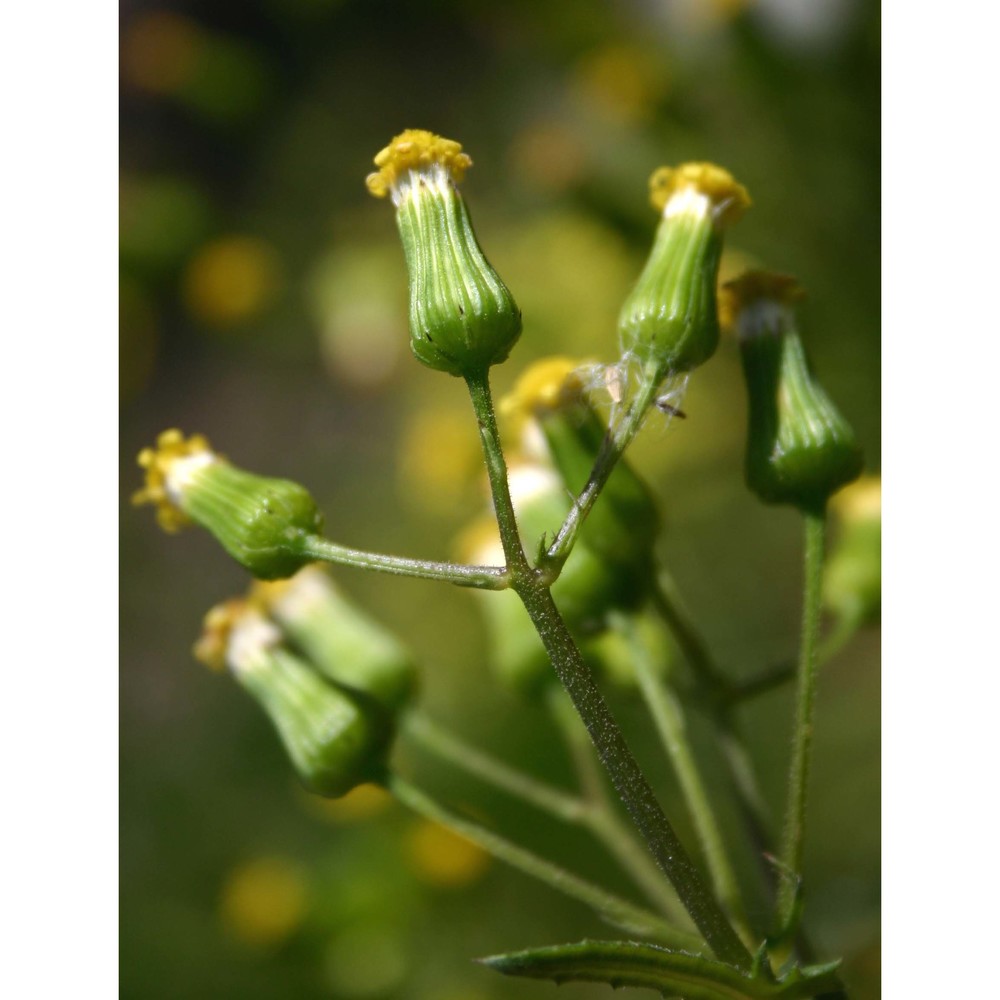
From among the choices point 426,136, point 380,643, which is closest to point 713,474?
point 380,643

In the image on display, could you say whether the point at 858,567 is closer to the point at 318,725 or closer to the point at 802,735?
the point at 802,735

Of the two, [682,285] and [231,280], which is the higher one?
[231,280]

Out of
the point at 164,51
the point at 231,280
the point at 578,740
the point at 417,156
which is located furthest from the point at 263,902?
the point at 164,51

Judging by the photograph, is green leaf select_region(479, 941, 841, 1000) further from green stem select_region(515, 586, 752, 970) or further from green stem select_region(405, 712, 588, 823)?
green stem select_region(405, 712, 588, 823)

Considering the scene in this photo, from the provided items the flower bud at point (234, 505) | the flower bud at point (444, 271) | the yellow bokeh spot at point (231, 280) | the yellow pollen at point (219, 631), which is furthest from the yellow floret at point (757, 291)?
the yellow bokeh spot at point (231, 280)

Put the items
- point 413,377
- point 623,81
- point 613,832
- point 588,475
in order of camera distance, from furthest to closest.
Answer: point 413,377, point 623,81, point 613,832, point 588,475

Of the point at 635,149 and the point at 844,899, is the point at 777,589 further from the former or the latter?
the point at 635,149

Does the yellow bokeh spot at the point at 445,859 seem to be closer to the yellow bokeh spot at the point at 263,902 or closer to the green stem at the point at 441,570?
the yellow bokeh spot at the point at 263,902
